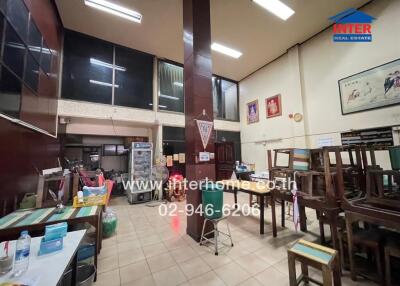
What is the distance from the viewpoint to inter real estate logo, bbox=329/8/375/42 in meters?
4.36

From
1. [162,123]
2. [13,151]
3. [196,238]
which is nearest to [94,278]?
[196,238]

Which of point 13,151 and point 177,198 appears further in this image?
point 177,198

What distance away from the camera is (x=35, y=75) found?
2982mm

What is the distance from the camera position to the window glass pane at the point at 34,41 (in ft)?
9.08

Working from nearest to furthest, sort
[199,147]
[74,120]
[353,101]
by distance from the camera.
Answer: [199,147] → [353,101] → [74,120]

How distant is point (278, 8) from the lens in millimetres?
4457

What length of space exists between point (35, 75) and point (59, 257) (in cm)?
311

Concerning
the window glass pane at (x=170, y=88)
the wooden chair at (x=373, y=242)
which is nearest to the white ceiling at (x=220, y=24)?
the window glass pane at (x=170, y=88)

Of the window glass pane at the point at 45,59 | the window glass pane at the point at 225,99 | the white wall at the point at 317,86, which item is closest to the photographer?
the window glass pane at the point at 45,59

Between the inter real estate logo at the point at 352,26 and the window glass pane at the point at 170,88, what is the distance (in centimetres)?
501

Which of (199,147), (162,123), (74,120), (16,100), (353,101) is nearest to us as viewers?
(16,100)

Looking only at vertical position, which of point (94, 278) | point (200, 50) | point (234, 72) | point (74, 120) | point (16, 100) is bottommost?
point (94, 278)

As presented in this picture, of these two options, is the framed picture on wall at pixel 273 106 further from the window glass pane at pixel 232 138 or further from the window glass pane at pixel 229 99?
the window glass pane at pixel 232 138

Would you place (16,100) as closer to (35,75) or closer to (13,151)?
(13,151)
